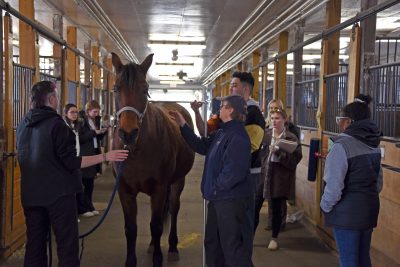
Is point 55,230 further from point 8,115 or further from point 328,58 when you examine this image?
point 328,58

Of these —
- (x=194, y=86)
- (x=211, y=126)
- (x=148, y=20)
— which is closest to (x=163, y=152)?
(x=211, y=126)

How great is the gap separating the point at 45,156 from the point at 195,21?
5.27 meters

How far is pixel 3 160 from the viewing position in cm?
349

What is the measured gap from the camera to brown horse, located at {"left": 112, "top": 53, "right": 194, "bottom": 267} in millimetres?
2752

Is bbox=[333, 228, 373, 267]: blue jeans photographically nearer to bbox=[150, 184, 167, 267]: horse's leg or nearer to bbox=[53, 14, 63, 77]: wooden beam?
Result: bbox=[150, 184, 167, 267]: horse's leg

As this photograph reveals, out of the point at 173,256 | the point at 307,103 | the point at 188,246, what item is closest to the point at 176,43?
the point at 307,103

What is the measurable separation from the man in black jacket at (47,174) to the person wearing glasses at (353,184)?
1397 mm

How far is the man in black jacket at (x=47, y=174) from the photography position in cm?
232

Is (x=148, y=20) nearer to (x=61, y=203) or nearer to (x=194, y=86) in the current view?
(x=61, y=203)

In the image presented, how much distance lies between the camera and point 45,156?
2318 mm

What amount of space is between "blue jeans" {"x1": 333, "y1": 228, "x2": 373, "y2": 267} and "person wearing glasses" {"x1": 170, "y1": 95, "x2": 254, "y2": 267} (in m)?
0.53

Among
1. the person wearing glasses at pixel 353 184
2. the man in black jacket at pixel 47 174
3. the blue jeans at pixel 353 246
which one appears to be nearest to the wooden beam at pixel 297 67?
the person wearing glasses at pixel 353 184

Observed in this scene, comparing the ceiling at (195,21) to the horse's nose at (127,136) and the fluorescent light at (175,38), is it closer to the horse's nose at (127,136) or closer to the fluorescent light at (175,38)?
the fluorescent light at (175,38)

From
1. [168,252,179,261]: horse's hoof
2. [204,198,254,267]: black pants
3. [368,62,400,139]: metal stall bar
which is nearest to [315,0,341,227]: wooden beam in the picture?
[368,62,400,139]: metal stall bar
